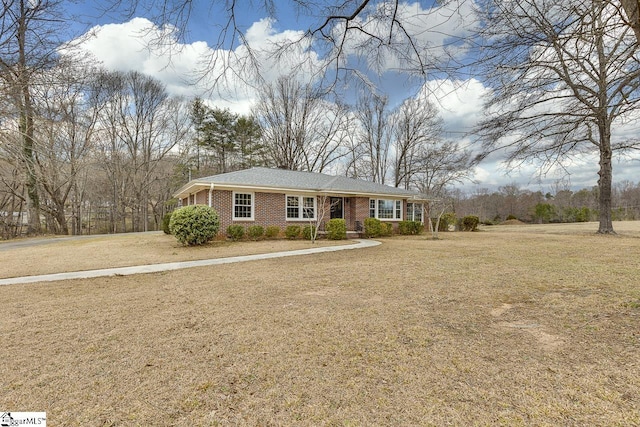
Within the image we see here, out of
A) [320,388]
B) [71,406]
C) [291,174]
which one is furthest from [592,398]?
[291,174]

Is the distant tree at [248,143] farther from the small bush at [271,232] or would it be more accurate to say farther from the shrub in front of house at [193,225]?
the shrub in front of house at [193,225]

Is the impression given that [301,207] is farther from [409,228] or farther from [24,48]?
[24,48]

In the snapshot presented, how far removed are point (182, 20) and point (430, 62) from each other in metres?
3.07

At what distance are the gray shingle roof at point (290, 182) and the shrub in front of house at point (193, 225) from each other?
181cm

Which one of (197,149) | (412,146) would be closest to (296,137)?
(197,149)

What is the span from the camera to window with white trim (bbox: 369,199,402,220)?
18.6 metres

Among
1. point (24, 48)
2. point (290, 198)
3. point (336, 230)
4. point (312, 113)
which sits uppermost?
point (312, 113)

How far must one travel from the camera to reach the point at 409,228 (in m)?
19.0

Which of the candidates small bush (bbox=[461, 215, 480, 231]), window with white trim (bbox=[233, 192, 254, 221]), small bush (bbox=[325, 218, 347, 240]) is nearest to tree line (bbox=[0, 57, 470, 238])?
small bush (bbox=[461, 215, 480, 231])

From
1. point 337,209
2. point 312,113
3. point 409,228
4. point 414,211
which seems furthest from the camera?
point 312,113

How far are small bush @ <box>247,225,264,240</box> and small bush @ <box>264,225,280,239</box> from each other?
322mm

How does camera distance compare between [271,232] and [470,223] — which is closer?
[271,232]

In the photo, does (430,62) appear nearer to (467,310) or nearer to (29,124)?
(467,310)

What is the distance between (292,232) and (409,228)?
26.5 feet
